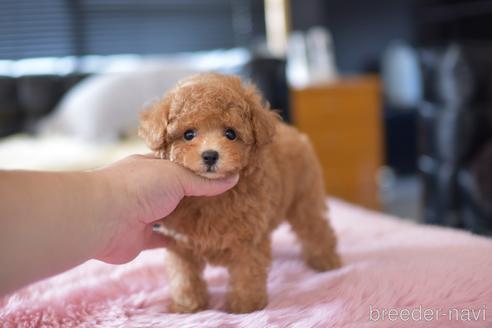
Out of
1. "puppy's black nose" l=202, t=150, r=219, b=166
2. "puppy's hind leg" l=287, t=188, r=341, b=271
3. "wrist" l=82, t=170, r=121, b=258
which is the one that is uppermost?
"puppy's black nose" l=202, t=150, r=219, b=166

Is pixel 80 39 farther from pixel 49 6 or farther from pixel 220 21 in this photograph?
pixel 220 21

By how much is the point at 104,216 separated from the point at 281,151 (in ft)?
1.60

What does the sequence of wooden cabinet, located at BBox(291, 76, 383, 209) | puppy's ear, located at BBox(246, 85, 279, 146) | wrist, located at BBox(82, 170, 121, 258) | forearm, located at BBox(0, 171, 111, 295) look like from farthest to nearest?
wooden cabinet, located at BBox(291, 76, 383, 209)
puppy's ear, located at BBox(246, 85, 279, 146)
wrist, located at BBox(82, 170, 121, 258)
forearm, located at BBox(0, 171, 111, 295)

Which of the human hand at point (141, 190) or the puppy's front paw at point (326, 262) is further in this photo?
the puppy's front paw at point (326, 262)

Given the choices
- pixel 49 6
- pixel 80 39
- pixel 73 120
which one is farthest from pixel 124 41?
pixel 73 120

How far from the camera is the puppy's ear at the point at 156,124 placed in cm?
103

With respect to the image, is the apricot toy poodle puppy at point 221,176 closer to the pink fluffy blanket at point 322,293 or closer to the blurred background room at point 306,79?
the pink fluffy blanket at point 322,293

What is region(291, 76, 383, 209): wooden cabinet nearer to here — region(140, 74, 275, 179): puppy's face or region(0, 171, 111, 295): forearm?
region(140, 74, 275, 179): puppy's face

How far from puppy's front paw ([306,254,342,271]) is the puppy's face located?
0.40 meters

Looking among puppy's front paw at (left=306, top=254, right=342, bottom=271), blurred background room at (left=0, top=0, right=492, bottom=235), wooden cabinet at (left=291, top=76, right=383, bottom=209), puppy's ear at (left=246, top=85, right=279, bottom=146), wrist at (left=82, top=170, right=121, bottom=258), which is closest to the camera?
wrist at (left=82, top=170, right=121, bottom=258)

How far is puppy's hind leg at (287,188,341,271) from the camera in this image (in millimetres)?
1341

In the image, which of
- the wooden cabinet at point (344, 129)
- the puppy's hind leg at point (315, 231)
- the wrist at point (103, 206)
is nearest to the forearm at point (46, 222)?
the wrist at point (103, 206)

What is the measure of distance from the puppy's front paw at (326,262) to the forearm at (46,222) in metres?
0.61

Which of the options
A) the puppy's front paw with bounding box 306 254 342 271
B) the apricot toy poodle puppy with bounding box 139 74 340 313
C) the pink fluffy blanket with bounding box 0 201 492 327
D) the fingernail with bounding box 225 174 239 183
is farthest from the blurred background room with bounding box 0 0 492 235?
the fingernail with bounding box 225 174 239 183
